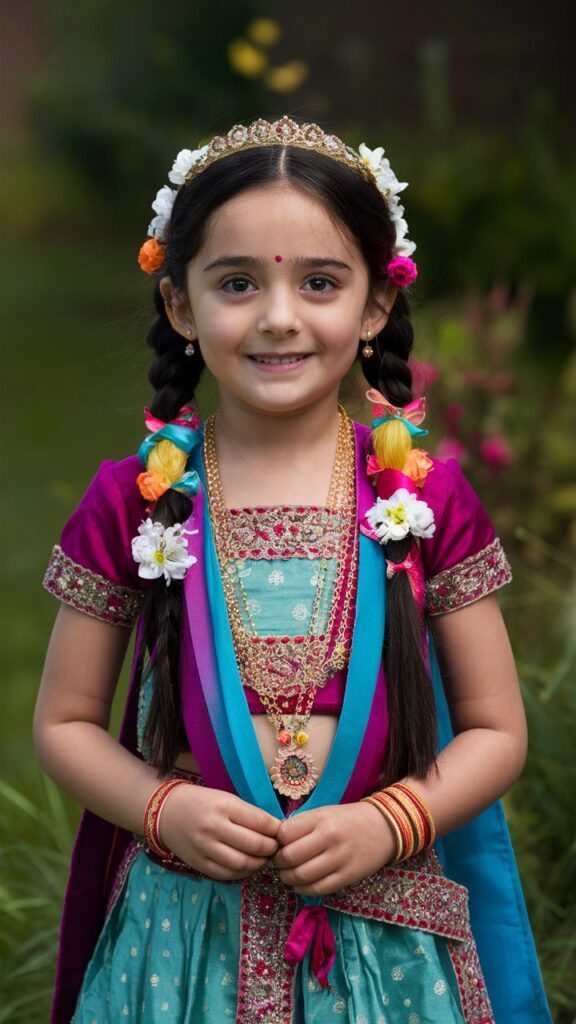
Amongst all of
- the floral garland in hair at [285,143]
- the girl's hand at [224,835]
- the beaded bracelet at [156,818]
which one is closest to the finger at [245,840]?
the girl's hand at [224,835]

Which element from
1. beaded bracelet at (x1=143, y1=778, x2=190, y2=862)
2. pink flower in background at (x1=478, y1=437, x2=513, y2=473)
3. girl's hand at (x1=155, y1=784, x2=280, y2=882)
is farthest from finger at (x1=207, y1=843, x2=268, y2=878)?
pink flower in background at (x1=478, y1=437, x2=513, y2=473)

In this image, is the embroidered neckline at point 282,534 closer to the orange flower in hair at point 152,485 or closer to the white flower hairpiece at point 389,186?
the orange flower in hair at point 152,485

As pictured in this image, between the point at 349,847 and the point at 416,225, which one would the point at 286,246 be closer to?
the point at 349,847

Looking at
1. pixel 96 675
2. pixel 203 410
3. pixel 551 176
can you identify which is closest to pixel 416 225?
pixel 551 176

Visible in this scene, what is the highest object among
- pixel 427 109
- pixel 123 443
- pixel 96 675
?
pixel 427 109

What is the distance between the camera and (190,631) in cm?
198

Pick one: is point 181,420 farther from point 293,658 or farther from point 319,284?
point 293,658

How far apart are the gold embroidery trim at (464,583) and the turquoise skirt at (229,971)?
472 mm

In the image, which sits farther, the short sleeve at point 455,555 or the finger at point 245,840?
the short sleeve at point 455,555

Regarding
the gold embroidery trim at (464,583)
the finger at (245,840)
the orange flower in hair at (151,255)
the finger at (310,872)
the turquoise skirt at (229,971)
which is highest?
the orange flower in hair at (151,255)

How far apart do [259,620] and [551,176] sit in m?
4.86

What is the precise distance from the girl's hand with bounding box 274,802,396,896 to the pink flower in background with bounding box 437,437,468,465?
6.06 ft

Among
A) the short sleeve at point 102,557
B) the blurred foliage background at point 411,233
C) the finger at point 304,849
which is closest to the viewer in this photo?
the finger at point 304,849

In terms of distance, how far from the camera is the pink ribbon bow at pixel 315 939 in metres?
1.91
